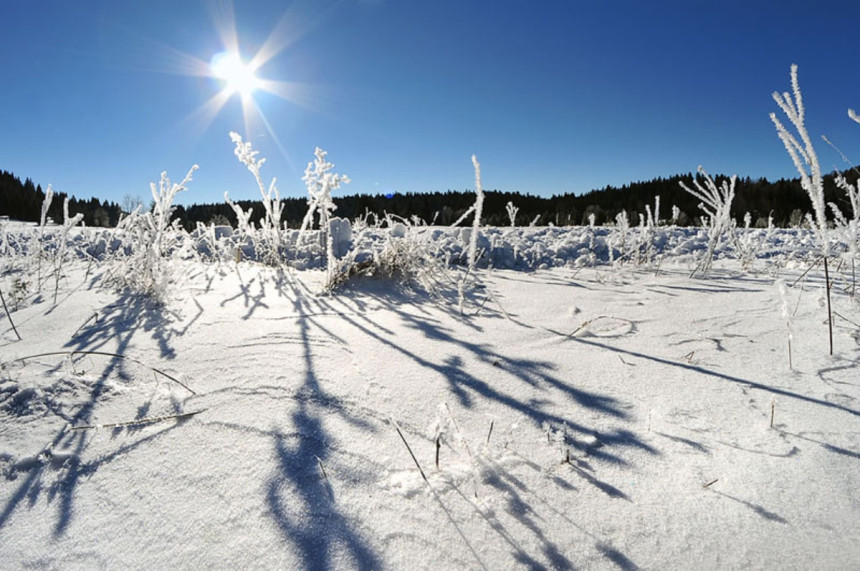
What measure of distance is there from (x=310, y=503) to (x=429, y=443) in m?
0.28

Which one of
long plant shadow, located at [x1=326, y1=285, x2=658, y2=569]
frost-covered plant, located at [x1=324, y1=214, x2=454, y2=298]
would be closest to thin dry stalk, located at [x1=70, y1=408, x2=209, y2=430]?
long plant shadow, located at [x1=326, y1=285, x2=658, y2=569]

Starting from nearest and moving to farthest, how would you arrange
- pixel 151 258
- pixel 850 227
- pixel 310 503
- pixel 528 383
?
pixel 310 503, pixel 528 383, pixel 850 227, pixel 151 258

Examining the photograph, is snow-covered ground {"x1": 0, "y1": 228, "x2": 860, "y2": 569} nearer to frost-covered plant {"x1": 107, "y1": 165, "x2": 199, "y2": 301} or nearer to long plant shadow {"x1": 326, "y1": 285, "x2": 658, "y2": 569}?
long plant shadow {"x1": 326, "y1": 285, "x2": 658, "y2": 569}

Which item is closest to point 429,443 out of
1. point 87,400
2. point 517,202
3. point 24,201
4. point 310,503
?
point 310,503

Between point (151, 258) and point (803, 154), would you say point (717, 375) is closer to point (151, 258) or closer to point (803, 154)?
point (803, 154)

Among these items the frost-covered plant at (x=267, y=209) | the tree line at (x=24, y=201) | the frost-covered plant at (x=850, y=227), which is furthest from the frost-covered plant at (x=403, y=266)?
the tree line at (x=24, y=201)

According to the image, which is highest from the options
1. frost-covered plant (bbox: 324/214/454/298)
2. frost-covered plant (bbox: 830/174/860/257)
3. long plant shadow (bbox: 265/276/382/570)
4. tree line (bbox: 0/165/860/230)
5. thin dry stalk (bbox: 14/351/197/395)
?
tree line (bbox: 0/165/860/230)

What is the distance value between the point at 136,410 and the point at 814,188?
2242 millimetres

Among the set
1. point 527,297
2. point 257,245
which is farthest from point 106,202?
point 527,297

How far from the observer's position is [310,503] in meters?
0.73

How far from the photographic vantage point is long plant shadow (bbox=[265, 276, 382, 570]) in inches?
25.2

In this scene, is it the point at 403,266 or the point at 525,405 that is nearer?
the point at 525,405

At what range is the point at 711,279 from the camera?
2.76 metres

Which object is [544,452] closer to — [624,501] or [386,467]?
[624,501]
